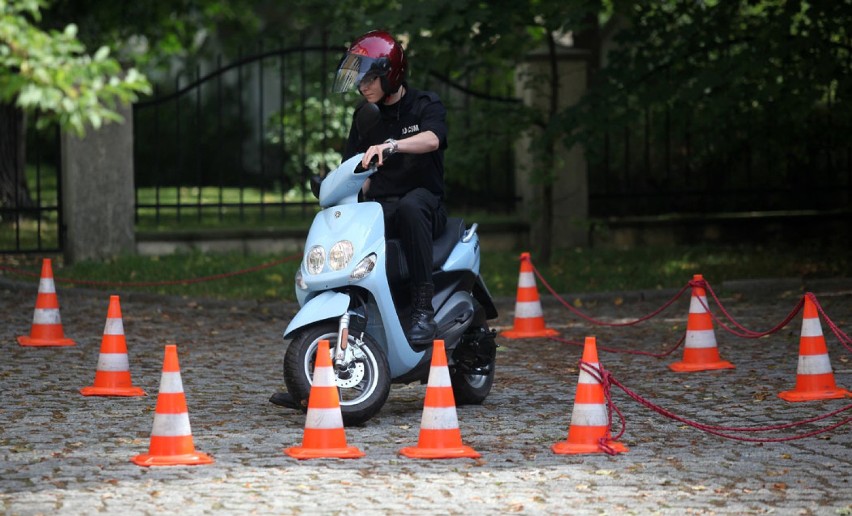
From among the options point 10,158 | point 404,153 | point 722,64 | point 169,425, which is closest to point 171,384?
point 169,425

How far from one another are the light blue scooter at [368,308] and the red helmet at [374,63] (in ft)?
0.77

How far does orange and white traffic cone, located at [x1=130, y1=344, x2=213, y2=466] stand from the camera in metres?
6.79

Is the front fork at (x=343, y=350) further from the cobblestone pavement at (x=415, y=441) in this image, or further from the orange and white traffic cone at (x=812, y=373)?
the orange and white traffic cone at (x=812, y=373)

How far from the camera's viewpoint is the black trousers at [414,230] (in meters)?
8.02

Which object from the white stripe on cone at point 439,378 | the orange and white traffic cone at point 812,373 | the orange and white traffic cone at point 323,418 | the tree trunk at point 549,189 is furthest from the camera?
the tree trunk at point 549,189

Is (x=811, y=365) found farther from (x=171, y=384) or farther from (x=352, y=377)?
(x=171, y=384)

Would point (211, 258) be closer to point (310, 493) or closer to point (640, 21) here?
point (640, 21)

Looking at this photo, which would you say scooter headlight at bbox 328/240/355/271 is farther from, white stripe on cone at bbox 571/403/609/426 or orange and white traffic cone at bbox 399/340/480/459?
white stripe on cone at bbox 571/403/609/426

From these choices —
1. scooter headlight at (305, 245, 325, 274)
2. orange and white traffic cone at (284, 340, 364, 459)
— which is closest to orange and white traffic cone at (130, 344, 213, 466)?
orange and white traffic cone at (284, 340, 364, 459)

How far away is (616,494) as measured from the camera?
20.8ft

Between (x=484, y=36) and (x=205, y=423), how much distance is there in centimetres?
779

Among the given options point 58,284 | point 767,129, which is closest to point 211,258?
point 58,284

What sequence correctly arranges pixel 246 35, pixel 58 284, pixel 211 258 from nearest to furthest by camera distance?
pixel 58 284
pixel 211 258
pixel 246 35

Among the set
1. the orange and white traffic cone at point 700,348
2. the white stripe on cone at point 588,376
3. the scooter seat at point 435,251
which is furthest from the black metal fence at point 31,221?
the white stripe on cone at point 588,376
